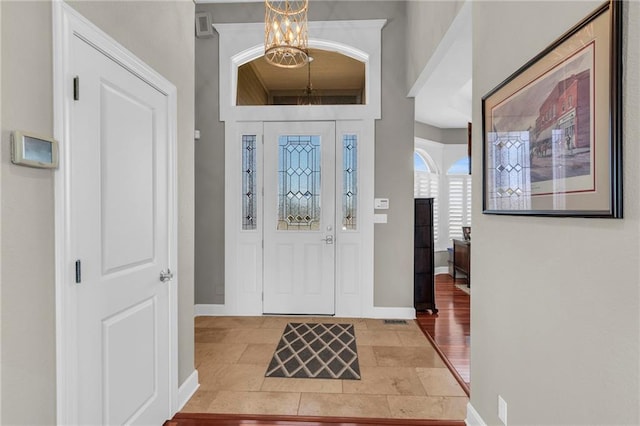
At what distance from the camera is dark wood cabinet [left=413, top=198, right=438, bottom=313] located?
409cm

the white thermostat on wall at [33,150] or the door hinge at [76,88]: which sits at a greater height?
the door hinge at [76,88]

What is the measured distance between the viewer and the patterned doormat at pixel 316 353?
2.61 m

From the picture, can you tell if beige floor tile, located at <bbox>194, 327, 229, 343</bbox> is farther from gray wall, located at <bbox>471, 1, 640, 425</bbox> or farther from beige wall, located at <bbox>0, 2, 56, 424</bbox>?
gray wall, located at <bbox>471, 1, 640, 425</bbox>

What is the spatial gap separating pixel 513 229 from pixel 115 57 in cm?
208

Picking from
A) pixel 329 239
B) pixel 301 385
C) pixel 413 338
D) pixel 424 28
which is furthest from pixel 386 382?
pixel 424 28

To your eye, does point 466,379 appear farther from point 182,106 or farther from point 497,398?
point 182,106

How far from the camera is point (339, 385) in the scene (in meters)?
2.43

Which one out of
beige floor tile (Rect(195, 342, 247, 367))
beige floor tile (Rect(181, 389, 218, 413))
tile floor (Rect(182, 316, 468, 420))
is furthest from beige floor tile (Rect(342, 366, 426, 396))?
beige floor tile (Rect(195, 342, 247, 367))

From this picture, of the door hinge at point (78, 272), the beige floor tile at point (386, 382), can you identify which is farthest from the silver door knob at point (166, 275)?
the beige floor tile at point (386, 382)

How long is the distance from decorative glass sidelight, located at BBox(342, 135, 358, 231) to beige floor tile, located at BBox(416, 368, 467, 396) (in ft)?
5.82

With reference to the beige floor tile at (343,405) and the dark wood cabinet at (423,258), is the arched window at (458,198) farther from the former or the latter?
the beige floor tile at (343,405)

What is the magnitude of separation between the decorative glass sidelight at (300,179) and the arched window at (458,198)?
149 inches

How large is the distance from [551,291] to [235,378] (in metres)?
2.27

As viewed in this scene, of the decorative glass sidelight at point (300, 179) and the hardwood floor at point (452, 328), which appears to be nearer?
the hardwood floor at point (452, 328)
